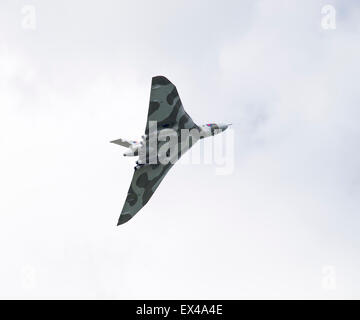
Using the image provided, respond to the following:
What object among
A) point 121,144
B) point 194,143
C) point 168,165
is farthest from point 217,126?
point 121,144

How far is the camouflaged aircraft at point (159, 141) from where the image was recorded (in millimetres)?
40688

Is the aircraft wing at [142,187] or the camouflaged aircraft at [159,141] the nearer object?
the camouflaged aircraft at [159,141]

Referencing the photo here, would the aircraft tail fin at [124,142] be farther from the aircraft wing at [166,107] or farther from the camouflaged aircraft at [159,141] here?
the aircraft wing at [166,107]

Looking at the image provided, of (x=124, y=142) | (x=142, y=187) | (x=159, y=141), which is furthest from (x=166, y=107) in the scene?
(x=142, y=187)

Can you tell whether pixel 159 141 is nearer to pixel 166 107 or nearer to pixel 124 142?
pixel 124 142

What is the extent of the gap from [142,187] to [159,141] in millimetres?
→ 5491

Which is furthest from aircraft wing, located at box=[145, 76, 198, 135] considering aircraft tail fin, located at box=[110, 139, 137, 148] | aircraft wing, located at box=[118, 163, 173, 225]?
aircraft wing, located at box=[118, 163, 173, 225]

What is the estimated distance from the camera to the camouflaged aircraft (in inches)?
1602

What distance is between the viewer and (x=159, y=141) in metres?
42.6

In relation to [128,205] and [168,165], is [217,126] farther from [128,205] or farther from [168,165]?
[128,205]

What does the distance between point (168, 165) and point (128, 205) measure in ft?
16.7

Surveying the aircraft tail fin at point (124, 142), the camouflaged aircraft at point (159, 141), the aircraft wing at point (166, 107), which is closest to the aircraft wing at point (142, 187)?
the camouflaged aircraft at point (159, 141)

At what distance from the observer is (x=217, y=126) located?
4562 cm

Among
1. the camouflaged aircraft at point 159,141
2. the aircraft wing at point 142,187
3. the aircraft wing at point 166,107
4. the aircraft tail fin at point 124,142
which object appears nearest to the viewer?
the aircraft wing at point 166,107
